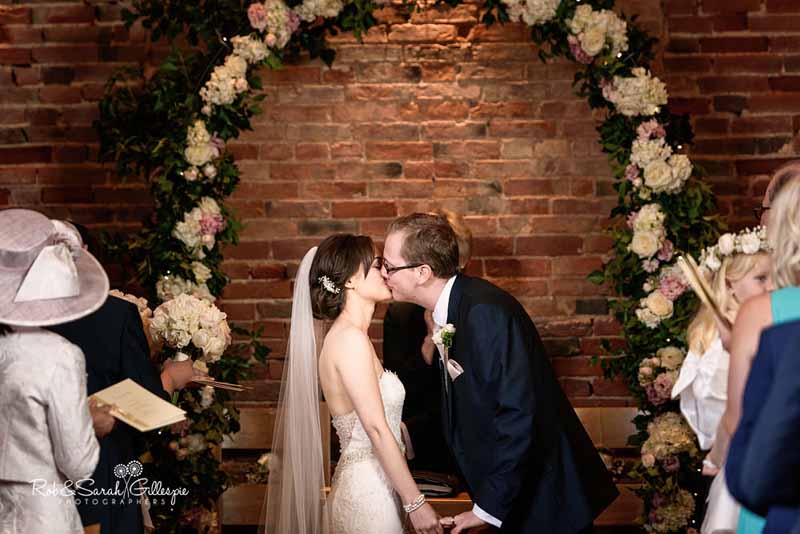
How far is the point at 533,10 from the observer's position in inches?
158

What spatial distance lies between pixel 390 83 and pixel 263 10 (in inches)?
47.6

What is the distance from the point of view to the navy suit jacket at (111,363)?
118 inches

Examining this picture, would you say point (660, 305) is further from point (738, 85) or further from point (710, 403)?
point (738, 85)

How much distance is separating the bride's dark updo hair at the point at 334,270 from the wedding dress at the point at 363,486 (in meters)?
0.35

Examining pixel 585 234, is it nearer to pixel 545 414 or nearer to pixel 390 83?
pixel 390 83

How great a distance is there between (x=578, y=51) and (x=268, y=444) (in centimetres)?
258

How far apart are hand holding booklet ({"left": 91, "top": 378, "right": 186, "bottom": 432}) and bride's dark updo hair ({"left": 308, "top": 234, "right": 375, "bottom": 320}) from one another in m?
1.01

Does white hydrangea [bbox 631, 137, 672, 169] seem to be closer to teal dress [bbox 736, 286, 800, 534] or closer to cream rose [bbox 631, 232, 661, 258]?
cream rose [bbox 631, 232, 661, 258]

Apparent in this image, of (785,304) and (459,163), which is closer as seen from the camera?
(785,304)

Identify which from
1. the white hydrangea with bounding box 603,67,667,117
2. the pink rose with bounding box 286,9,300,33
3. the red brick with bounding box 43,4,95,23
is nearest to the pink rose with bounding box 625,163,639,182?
the white hydrangea with bounding box 603,67,667,117

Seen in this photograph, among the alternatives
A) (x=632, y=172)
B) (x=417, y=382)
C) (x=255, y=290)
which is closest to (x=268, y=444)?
(x=255, y=290)

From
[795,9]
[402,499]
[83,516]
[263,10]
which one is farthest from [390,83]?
[83,516]

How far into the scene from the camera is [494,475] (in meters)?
3.06

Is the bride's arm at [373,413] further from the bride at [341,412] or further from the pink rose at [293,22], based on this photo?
the pink rose at [293,22]
